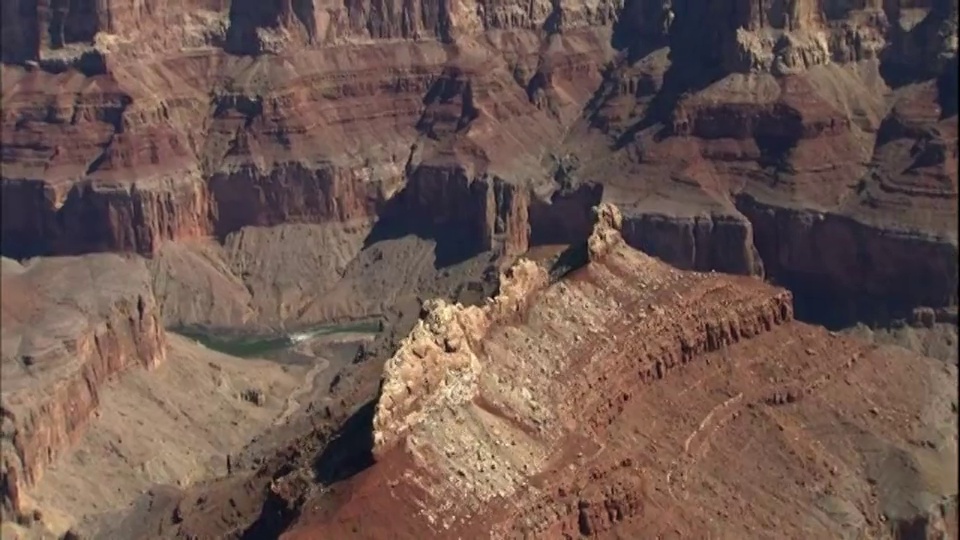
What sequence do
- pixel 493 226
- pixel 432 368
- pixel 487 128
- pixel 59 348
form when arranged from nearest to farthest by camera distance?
pixel 432 368 → pixel 59 348 → pixel 493 226 → pixel 487 128

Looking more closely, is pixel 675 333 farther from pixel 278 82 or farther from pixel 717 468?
pixel 278 82

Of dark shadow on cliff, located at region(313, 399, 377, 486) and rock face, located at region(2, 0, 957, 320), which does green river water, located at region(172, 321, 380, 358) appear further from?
dark shadow on cliff, located at region(313, 399, 377, 486)

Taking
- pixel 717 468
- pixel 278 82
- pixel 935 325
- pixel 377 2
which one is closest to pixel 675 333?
pixel 717 468

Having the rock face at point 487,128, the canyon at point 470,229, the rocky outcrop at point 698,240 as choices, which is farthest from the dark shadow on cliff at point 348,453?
the rocky outcrop at point 698,240

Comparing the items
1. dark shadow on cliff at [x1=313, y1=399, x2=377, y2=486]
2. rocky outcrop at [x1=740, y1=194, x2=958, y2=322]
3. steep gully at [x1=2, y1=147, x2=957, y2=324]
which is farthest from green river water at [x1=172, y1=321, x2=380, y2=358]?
dark shadow on cliff at [x1=313, y1=399, x2=377, y2=486]

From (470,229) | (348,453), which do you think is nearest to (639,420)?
(348,453)

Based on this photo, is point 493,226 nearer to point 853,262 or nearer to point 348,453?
point 853,262

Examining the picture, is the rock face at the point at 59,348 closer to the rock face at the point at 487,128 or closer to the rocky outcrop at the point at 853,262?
the rock face at the point at 487,128
